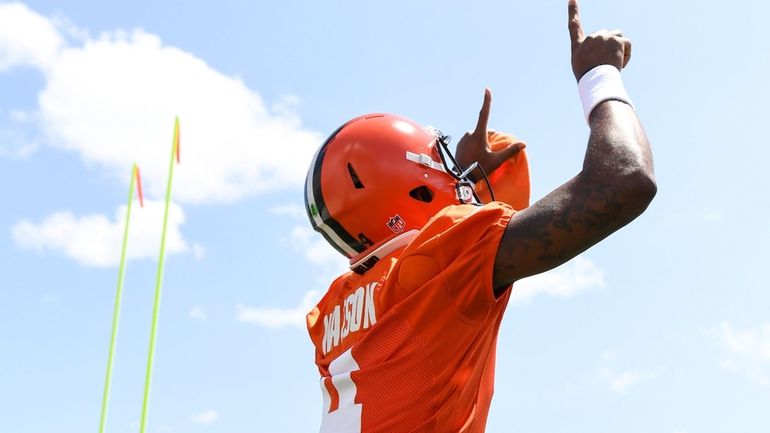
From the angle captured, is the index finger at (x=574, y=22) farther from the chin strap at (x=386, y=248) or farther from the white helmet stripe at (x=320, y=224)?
the white helmet stripe at (x=320, y=224)

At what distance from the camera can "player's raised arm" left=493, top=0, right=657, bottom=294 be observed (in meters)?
1.98

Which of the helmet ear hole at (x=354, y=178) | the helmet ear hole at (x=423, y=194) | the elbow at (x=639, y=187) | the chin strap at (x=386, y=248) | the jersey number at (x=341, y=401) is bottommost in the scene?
the jersey number at (x=341, y=401)

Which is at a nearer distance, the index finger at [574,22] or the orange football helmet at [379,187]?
the index finger at [574,22]

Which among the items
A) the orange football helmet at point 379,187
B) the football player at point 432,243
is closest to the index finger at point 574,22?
Answer: the football player at point 432,243

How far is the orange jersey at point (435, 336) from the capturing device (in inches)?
85.8

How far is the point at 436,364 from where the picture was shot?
2.26m

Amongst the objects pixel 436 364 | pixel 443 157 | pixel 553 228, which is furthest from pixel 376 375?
pixel 443 157

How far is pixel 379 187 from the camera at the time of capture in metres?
2.79

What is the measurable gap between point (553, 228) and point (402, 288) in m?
0.49

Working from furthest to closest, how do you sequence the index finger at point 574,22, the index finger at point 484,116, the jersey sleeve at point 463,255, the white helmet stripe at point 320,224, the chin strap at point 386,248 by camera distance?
the index finger at point 484,116
the white helmet stripe at point 320,224
the chin strap at point 386,248
the index finger at point 574,22
the jersey sleeve at point 463,255

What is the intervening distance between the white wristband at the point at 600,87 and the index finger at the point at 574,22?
0.15 meters

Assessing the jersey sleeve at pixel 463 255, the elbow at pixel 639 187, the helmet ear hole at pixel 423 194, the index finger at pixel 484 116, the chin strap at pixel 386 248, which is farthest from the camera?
the index finger at pixel 484 116

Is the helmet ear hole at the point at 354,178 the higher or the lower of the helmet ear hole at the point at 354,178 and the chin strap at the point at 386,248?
the higher

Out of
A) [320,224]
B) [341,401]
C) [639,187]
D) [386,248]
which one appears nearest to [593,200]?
[639,187]
